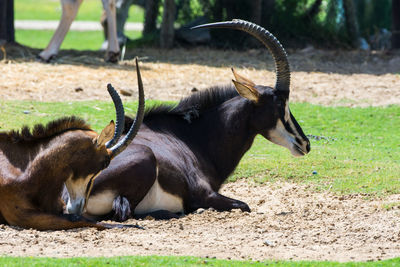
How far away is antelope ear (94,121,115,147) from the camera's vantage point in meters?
7.09

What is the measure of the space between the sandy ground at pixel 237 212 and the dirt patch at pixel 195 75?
0.7 inches

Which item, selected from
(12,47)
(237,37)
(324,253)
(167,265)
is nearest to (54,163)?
(167,265)

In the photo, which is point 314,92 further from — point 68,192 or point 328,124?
point 68,192

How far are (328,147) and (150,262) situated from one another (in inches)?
227

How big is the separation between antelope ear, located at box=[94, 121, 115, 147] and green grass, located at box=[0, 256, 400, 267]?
4.79 ft

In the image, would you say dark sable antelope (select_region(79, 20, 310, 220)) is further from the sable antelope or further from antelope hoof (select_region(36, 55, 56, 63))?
antelope hoof (select_region(36, 55, 56, 63))

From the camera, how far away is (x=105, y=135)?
7.14 m

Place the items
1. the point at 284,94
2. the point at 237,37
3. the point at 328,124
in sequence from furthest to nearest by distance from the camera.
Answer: the point at 237,37 → the point at 328,124 → the point at 284,94

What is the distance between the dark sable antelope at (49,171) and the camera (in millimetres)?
6906

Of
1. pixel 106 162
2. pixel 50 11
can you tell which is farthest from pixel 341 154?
pixel 50 11

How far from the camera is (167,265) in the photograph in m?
5.76

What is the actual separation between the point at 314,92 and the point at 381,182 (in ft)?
18.7

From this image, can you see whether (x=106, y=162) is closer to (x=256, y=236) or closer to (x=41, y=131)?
(x=41, y=131)

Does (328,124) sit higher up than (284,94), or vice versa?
(284,94)
